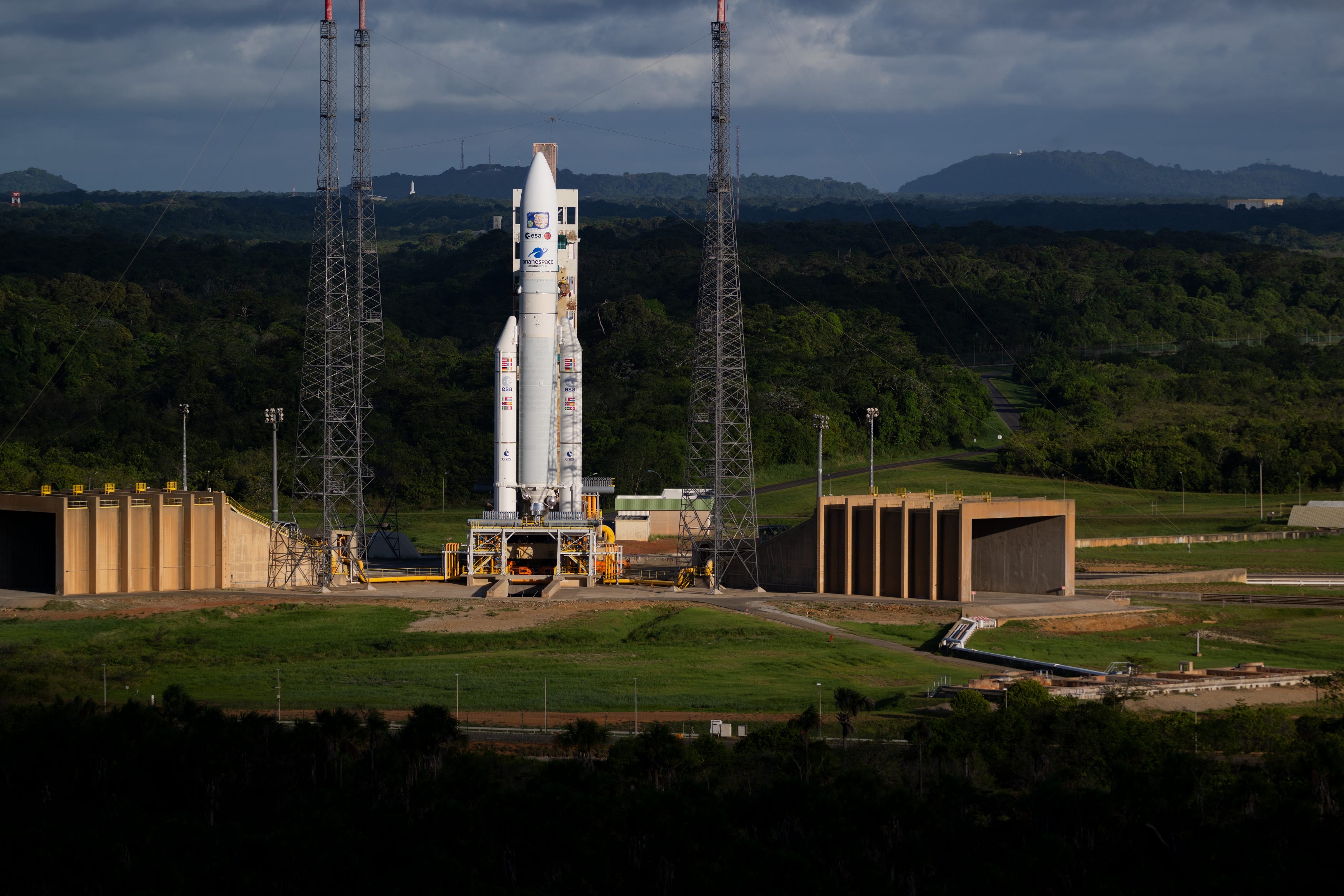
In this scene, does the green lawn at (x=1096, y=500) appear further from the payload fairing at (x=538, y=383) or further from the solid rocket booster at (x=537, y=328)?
the solid rocket booster at (x=537, y=328)

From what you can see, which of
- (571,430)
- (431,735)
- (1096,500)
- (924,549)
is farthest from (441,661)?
Result: (1096,500)

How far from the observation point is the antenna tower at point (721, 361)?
219ft

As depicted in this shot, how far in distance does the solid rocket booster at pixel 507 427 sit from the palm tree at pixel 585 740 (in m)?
33.4

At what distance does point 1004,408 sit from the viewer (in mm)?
140375

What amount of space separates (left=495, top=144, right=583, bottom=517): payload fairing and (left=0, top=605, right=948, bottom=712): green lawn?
11561 mm

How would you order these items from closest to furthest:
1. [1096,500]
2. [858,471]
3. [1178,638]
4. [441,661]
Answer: [441,661]
[1178,638]
[1096,500]
[858,471]

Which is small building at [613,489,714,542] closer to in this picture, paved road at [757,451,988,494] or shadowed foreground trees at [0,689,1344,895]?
paved road at [757,451,988,494]

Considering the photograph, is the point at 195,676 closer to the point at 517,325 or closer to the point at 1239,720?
the point at 517,325

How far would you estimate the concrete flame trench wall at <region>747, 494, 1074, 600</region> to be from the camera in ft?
216

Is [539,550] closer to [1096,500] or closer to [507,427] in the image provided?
[507,427]

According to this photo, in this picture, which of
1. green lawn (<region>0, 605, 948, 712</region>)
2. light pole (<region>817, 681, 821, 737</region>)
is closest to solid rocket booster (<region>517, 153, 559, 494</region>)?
green lawn (<region>0, 605, 948, 712</region>)

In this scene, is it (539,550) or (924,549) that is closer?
(924,549)

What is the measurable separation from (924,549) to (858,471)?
49.7 meters

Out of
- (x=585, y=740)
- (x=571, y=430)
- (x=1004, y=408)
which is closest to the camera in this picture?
(x=585, y=740)
